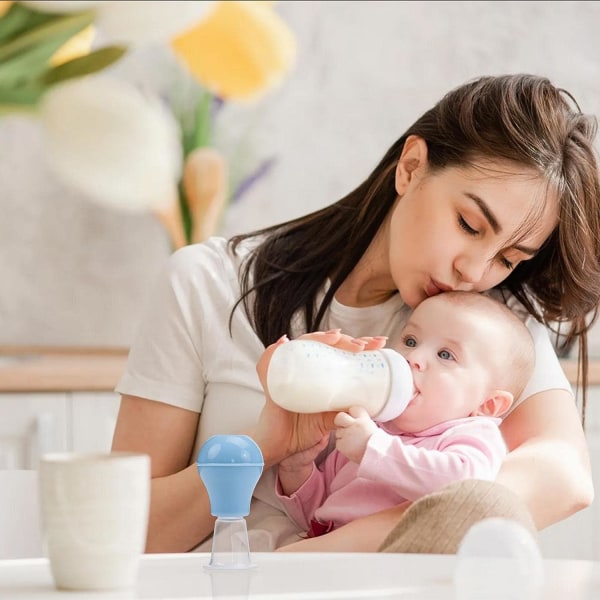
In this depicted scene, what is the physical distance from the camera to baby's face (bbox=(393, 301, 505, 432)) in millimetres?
1363

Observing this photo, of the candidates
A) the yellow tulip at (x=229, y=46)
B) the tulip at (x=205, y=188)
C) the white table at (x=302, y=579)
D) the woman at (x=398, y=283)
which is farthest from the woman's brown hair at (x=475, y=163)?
the tulip at (x=205, y=188)

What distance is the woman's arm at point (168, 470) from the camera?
4.47 feet

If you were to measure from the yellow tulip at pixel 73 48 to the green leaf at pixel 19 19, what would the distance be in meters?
0.01

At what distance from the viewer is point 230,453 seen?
85cm

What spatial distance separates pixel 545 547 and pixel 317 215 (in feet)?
4.52

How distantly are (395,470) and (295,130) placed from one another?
5.79 feet

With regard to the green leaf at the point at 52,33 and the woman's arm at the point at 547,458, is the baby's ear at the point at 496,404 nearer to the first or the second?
the woman's arm at the point at 547,458

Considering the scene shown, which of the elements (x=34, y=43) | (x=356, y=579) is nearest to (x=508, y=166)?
(x=356, y=579)

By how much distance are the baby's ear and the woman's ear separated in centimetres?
32

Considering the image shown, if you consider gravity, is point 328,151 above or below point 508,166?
below

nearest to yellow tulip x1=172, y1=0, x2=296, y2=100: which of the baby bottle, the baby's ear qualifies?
the baby bottle

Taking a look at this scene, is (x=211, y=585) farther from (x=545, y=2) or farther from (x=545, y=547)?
(x=545, y=2)

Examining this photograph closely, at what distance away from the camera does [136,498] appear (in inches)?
26.0

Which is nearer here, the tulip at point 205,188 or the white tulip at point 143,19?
the white tulip at point 143,19
